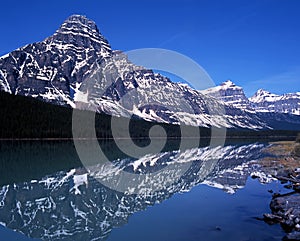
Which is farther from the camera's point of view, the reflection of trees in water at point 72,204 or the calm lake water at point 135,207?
the reflection of trees in water at point 72,204

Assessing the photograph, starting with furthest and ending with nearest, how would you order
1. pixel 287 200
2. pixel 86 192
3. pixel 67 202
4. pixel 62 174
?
pixel 62 174 < pixel 86 192 < pixel 67 202 < pixel 287 200

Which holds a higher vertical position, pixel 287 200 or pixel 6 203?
pixel 287 200

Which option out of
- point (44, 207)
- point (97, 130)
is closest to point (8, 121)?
point (97, 130)

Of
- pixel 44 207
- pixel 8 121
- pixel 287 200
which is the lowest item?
pixel 44 207

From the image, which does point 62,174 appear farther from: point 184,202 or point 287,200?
point 287,200

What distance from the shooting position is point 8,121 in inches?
5221

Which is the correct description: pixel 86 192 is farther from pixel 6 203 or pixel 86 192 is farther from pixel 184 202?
pixel 184 202

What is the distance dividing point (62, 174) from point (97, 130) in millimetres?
135593

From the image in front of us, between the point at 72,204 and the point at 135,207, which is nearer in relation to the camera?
the point at 135,207

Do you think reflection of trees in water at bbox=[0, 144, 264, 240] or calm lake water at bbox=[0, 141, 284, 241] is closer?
calm lake water at bbox=[0, 141, 284, 241]

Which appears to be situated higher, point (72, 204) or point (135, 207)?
point (135, 207)

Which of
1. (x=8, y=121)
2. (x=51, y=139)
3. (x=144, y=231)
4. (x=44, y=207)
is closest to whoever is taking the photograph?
(x=144, y=231)

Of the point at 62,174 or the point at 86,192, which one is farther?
the point at 62,174

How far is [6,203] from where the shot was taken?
28.9m
